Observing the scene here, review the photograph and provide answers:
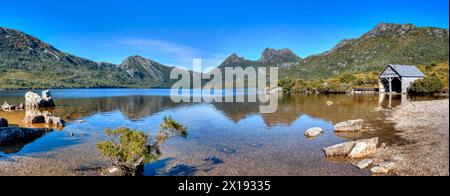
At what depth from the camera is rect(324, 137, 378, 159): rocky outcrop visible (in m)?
20.8

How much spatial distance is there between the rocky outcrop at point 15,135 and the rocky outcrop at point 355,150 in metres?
29.2

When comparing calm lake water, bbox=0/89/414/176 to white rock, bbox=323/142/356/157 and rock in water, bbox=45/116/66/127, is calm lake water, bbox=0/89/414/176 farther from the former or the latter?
rock in water, bbox=45/116/66/127

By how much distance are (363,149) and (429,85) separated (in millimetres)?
75242

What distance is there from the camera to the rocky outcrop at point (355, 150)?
818 inches

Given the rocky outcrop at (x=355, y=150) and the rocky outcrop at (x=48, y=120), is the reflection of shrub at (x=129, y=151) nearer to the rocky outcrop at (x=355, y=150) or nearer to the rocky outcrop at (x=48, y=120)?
the rocky outcrop at (x=355, y=150)

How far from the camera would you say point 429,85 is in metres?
79.3

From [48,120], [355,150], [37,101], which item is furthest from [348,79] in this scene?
[48,120]

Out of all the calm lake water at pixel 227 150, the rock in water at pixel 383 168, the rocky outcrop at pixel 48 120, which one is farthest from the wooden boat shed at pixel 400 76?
the rocky outcrop at pixel 48 120

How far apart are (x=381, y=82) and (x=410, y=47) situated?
12119cm

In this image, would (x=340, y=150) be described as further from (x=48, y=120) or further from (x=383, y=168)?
(x=48, y=120)
